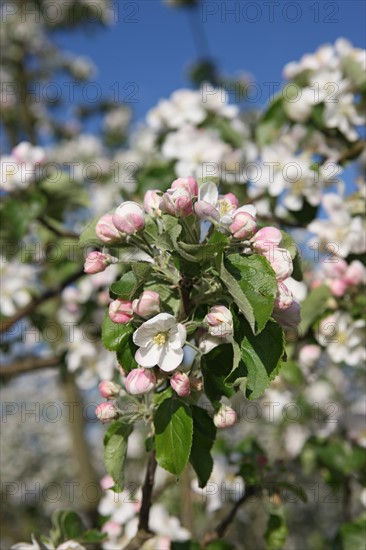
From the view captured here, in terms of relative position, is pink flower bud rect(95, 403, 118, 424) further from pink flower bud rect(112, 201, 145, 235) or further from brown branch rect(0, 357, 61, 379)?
brown branch rect(0, 357, 61, 379)

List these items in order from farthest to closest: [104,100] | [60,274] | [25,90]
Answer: [104,100], [25,90], [60,274]

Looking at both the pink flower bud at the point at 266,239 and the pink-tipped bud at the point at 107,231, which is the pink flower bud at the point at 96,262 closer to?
the pink-tipped bud at the point at 107,231

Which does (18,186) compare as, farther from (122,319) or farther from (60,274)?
(122,319)

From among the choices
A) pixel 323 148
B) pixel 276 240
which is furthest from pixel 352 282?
pixel 276 240

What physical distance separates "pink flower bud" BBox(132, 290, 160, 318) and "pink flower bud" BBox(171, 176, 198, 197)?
0.45 ft

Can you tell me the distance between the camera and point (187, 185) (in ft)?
2.61

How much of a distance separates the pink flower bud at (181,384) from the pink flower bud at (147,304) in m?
0.08

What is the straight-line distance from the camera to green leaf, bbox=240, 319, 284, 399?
729 millimetres

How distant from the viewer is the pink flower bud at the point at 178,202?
0.76m

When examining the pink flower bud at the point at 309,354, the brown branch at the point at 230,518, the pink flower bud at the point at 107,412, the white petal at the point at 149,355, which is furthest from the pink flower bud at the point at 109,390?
the pink flower bud at the point at 309,354

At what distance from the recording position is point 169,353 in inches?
29.3

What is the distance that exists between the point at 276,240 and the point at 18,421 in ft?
17.5

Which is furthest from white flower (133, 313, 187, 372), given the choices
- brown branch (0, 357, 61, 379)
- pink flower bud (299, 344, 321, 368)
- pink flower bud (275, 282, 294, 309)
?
brown branch (0, 357, 61, 379)

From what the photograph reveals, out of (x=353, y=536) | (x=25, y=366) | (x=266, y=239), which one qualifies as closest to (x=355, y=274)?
(x=353, y=536)
